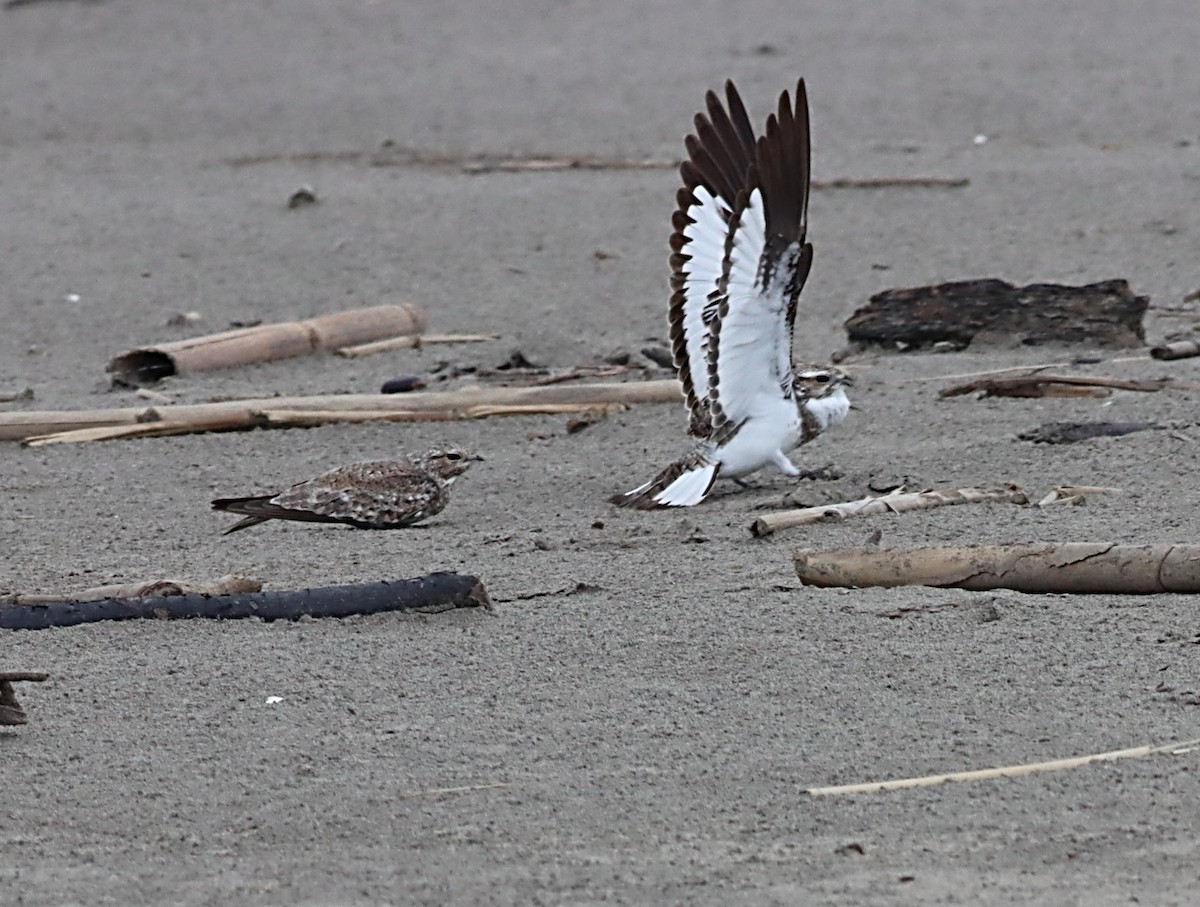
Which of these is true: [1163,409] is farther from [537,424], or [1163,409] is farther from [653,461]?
[537,424]

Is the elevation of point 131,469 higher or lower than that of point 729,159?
lower

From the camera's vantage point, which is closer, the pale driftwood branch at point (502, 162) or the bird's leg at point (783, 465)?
the bird's leg at point (783, 465)

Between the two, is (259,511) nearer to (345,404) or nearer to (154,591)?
(154,591)

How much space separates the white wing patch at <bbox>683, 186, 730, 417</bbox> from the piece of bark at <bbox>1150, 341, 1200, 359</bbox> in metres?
2.14

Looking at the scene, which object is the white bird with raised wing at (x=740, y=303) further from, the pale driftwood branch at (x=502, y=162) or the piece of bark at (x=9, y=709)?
the pale driftwood branch at (x=502, y=162)

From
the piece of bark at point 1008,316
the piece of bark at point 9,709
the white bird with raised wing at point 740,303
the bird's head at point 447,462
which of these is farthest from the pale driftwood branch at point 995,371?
the piece of bark at point 9,709

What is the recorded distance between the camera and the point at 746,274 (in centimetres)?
638

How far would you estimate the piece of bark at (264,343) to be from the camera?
27.9 ft

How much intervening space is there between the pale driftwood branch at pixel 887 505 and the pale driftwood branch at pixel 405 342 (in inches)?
130

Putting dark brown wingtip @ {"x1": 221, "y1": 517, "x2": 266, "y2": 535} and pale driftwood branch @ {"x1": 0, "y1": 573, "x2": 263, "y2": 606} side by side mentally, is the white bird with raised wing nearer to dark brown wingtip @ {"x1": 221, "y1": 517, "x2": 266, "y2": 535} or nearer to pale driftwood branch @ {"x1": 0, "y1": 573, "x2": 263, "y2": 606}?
dark brown wingtip @ {"x1": 221, "y1": 517, "x2": 266, "y2": 535}

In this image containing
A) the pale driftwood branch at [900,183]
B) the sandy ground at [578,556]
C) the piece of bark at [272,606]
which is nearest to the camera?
the sandy ground at [578,556]

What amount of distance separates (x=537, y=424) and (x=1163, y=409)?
2.25 metres

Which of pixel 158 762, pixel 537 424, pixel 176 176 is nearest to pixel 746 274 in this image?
pixel 537 424

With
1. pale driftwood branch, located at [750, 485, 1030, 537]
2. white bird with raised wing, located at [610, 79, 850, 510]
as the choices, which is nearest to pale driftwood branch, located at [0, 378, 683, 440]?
white bird with raised wing, located at [610, 79, 850, 510]
